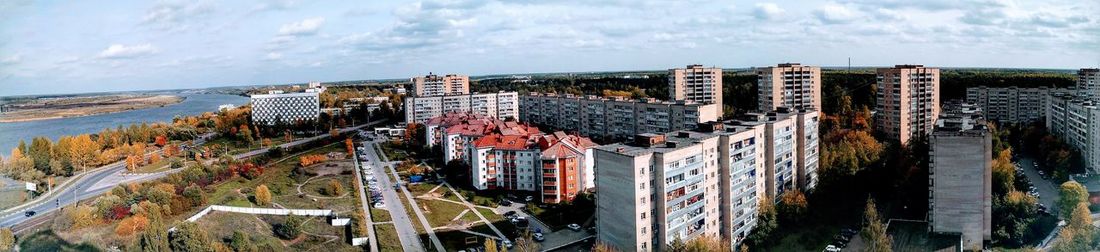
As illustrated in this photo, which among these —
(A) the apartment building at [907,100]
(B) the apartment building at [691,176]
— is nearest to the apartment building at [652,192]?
(B) the apartment building at [691,176]

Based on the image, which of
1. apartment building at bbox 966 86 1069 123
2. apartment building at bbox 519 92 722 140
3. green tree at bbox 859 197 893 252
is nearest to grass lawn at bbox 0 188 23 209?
green tree at bbox 859 197 893 252

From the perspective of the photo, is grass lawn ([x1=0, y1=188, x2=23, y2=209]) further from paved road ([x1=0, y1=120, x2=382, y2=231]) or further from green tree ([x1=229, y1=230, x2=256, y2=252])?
green tree ([x1=229, y1=230, x2=256, y2=252])

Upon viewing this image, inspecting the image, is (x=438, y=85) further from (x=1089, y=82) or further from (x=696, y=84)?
(x=1089, y=82)

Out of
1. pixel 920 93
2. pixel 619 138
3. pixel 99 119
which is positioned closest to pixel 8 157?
pixel 99 119

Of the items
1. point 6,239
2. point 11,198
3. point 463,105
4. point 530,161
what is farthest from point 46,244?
point 463,105

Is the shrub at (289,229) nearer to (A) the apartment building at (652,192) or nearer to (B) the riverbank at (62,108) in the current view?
(B) the riverbank at (62,108)

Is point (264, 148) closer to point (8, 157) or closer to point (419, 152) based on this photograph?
point (419, 152)
